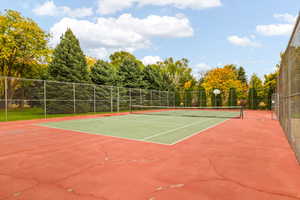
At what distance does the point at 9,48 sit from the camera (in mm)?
19453

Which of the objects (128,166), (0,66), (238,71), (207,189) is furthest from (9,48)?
(238,71)

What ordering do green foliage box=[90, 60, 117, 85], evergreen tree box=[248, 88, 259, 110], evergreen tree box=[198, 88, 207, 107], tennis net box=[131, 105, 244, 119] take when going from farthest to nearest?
1. evergreen tree box=[198, 88, 207, 107]
2. evergreen tree box=[248, 88, 259, 110]
3. green foliage box=[90, 60, 117, 85]
4. tennis net box=[131, 105, 244, 119]

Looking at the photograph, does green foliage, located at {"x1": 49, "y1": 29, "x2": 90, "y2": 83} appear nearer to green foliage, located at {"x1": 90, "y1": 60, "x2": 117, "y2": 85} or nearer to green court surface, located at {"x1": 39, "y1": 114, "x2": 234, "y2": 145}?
green foliage, located at {"x1": 90, "y1": 60, "x2": 117, "y2": 85}

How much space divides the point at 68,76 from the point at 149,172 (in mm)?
16161

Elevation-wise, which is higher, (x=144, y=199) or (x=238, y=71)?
(x=238, y=71)

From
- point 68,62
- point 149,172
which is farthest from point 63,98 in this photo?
point 149,172

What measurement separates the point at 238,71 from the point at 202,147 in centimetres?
4826

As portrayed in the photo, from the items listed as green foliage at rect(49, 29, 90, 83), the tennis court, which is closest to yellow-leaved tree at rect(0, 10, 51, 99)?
green foliage at rect(49, 29, 90, 83)

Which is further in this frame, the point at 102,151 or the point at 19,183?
the point at 102,151

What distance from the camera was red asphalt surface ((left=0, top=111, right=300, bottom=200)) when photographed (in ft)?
8.79

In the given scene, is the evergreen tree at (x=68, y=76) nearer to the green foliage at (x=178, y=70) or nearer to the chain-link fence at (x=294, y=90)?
the chain-link fence at (x=294, y=90)

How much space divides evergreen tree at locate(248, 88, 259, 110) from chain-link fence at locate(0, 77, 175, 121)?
1562 centimetres

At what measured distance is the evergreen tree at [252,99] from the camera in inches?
944

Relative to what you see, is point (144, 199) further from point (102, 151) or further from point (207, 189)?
point (102, 151)
